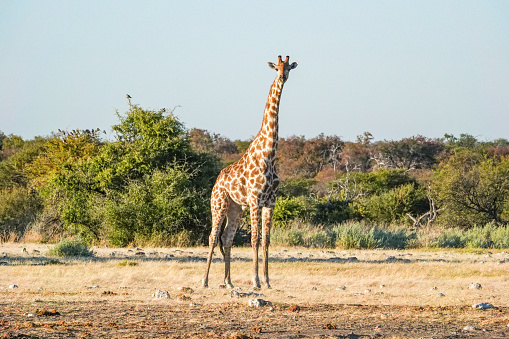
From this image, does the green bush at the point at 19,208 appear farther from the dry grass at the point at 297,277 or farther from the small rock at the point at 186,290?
the small rock at the point at 186,290

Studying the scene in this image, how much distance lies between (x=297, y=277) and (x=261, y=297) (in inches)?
112

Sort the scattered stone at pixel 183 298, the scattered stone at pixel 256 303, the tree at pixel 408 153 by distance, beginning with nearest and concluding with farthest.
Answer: the scattered stone at pixel 256 303 → the scattered stone at pixel 183 298 → the tree at pixel 408 153

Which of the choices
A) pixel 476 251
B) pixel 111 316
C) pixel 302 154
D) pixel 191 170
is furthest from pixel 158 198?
pixel 302 154

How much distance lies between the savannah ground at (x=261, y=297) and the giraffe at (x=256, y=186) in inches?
28.9

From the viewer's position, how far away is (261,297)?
1045cm

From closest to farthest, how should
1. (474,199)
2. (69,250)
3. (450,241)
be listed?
(69,250) < (450,241) < (474,199)

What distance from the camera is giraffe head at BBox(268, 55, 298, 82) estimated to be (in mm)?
11519

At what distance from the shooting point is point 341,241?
20.7 m

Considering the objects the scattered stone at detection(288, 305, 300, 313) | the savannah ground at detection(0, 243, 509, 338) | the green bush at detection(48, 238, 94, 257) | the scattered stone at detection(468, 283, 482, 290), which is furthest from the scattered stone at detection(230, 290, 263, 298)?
the green bush at detection(48, 238, 94, 257)

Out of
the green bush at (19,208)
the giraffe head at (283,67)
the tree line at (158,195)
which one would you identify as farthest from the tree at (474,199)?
the giraffe head at (283,67)

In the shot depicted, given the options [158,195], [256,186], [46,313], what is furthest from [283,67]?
[158,195]

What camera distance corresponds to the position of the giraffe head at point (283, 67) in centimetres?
1152

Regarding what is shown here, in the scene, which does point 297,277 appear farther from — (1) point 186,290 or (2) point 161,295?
(2) point 161,295

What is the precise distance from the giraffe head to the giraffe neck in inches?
3.6
